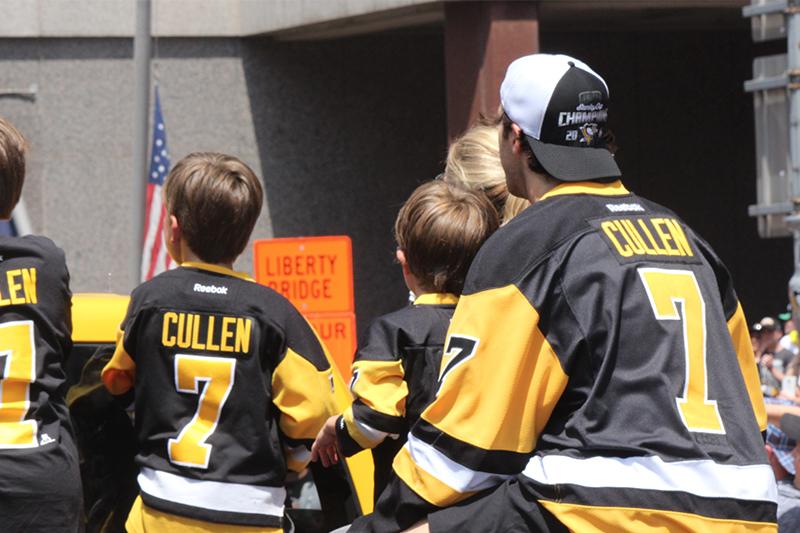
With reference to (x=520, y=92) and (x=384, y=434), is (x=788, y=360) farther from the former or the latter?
(x=520, y=92)

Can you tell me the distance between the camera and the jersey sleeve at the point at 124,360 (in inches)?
137

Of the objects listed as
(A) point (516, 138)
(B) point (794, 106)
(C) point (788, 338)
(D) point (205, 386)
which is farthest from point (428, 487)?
(C) point (788, 338)

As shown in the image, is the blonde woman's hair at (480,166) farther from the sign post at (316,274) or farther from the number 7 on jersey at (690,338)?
the sign post at (316,274)

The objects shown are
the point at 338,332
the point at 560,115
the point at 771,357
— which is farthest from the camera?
the point at 771,357

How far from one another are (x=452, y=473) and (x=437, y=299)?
3.88ft

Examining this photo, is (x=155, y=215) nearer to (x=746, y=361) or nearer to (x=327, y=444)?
(x=327, y=444)

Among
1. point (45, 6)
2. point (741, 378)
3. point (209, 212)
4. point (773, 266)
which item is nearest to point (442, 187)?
point (209, 212)

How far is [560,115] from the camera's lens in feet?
7.83

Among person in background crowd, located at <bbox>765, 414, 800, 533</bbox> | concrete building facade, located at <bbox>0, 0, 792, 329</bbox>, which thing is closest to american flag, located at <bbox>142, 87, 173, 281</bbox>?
concrete building facade, located at <bbox>0, 0, 792, 329</bbox>

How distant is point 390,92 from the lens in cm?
1475

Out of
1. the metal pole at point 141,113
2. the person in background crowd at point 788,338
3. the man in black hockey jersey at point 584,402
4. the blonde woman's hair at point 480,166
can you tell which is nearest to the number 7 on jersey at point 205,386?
the blonde woman's hair at point 480,166

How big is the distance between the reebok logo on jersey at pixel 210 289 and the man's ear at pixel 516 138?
1.25 metres

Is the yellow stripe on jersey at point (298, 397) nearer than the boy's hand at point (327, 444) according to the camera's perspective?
No

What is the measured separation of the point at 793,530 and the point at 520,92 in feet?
7.31
